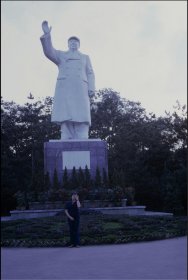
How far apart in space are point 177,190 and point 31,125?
11925 mm

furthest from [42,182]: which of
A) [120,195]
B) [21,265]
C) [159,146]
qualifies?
[159,146]

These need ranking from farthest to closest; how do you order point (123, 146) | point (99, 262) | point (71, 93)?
point (123, 146) → point (71, 93) → point (99, 262)

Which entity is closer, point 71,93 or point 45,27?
point 45,27

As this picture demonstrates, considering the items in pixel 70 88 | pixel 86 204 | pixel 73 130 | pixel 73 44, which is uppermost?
pixel 73 44

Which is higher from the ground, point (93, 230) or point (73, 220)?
point (73, 220)

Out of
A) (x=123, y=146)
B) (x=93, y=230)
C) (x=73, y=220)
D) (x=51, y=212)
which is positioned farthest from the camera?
(x=123, y=146)

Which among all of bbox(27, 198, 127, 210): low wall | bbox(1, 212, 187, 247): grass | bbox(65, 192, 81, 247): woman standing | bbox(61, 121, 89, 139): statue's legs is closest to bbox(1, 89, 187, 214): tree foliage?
bbox(61, 121, 89, 139): statue's legs

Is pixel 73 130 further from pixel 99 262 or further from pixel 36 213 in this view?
pixel 99 262

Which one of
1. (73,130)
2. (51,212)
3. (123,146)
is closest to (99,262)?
(51,212)

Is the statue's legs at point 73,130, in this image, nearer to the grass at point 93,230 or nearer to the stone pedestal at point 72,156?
the stone pedestal at point 72,156

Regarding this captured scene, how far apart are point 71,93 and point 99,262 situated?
38.7 feet

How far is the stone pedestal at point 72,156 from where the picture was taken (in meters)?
17.0

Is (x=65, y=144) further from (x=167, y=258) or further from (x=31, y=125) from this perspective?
(x=31, y=125)

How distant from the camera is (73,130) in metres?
18.1
